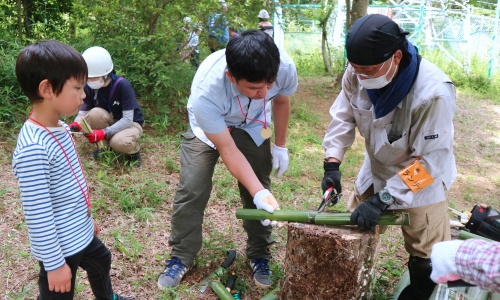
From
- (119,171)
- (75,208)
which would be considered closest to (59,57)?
(75,208)

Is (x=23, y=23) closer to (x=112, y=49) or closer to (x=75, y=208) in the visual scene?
(x=112, y=49)

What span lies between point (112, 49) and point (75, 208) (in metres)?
4.23

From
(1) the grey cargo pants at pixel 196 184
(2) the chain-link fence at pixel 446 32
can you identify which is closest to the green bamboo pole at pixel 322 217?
(1) the grey cargo pants at pixel 196 184

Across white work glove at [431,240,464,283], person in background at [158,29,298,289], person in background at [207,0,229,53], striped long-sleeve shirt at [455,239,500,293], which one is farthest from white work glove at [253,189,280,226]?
person in background at [207,0,229,53]

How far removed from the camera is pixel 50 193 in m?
1.81

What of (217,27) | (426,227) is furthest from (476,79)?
(426,227)

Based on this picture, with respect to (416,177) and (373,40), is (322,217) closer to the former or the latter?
(416,177)

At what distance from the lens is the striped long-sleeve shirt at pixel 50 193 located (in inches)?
66.5

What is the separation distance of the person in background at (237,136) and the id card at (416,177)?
752 mm

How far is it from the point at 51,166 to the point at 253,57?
40.9 inches

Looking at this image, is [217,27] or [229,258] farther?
[217,27]

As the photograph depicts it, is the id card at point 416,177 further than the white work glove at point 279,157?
No

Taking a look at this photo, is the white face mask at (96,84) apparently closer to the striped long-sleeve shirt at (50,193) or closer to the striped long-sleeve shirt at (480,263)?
the striped long-sleeve shirt at (50,193)

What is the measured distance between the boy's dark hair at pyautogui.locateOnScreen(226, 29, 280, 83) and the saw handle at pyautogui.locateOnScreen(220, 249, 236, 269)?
4.90 ft
